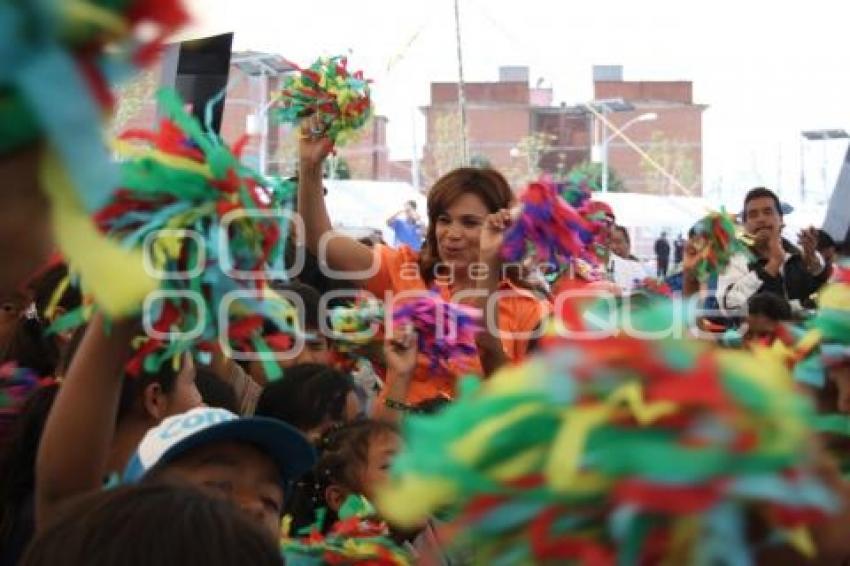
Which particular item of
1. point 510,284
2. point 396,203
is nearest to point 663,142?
point 396,203

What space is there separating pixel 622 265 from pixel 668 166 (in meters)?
68.5

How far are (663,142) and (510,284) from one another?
75.8 meters

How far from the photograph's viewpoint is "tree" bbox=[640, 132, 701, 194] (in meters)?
76.4

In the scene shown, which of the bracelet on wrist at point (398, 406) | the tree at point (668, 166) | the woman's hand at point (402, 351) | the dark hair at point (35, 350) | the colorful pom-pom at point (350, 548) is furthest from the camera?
the tree at point (668, 166)

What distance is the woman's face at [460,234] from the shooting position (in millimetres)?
4164

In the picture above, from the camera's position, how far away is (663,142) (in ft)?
257

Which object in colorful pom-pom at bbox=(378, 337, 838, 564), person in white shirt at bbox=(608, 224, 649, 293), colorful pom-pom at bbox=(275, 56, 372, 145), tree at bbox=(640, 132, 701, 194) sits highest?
colorful pom-pom at bbox=(275, 56, 372, 145)

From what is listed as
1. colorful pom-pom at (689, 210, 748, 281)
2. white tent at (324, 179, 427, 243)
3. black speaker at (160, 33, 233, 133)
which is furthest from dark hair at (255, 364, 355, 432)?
white tent at (324, 179, 427, 243)

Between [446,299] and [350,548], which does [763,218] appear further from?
[350,548]

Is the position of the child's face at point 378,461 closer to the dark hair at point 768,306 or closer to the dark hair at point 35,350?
the dark hair at point 35,350

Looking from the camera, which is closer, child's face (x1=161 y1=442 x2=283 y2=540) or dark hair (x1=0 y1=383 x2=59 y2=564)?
child's face (x1=161 y1=442 x2=283 y2=540)

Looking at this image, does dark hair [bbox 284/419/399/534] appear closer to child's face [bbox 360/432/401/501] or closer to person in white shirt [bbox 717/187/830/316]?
child's face [bbox 360/432/401/501]

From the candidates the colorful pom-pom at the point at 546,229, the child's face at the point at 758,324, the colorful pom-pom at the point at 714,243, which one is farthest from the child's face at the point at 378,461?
the colorful pom-pom at the point at 714,243

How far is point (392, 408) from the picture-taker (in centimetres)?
360
